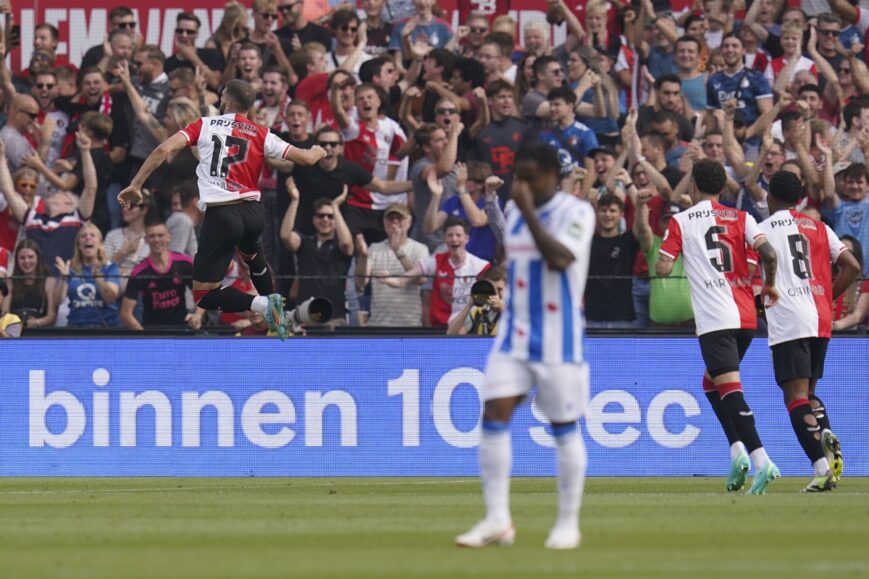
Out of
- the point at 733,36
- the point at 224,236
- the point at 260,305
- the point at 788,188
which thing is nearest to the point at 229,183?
the point at 224,236

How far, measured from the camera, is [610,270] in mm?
17266

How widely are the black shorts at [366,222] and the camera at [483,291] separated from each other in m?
2.17

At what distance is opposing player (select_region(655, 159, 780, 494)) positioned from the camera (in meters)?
12.8

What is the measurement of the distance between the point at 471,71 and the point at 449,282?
3716 mm

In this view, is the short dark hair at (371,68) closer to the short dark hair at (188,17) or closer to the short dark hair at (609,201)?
the short dark hair at (188,17)

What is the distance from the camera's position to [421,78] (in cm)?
2011

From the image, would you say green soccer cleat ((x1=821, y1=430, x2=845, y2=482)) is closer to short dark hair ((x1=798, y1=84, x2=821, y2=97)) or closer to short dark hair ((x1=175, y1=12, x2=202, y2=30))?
short dark hair ((x1=798, y1=84, x2=821, y2=97))

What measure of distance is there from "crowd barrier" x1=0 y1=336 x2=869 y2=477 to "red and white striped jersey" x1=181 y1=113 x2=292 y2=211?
10.4ft

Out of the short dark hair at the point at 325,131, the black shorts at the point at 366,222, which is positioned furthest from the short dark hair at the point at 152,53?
the black shorts at the point at 366,222

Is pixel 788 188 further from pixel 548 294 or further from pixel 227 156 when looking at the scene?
pixel 548 294

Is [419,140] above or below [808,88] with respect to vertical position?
below

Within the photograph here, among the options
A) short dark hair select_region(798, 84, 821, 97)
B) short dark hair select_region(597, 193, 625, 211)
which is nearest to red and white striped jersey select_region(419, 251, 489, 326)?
short dark hair select_region(597, 193, 625, 211)

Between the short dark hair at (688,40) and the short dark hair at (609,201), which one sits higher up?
the short dark hair at (688,40)

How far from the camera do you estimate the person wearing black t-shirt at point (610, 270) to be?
55.5ft
